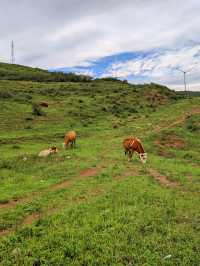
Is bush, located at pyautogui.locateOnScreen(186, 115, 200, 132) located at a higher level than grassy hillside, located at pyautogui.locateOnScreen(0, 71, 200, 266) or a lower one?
higher

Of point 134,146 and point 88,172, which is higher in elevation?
point 134,146

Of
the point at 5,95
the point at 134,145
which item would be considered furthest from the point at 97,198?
the point at 5,95

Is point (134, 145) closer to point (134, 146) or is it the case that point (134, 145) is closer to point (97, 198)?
point (134, 146)

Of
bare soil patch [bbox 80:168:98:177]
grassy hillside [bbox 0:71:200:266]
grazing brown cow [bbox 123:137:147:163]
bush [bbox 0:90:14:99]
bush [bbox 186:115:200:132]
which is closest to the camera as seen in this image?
grassy hillside [bbox 0:71:200:266]

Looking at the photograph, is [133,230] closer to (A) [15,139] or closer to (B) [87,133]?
(A) [15,139]

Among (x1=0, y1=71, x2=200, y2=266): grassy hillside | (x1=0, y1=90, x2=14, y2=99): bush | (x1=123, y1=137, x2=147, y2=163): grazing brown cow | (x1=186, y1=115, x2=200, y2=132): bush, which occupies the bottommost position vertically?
(x1=0, y1=71, x2=200, y2=266): grassy hillside

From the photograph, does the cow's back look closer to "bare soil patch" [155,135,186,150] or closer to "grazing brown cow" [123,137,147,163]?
"grazing brown cow" [123,137,147,163]

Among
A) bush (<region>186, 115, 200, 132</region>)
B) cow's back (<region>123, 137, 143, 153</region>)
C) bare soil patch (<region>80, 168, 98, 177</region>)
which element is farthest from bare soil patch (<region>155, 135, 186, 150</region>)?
bare soil patch (<region>80, 168, 98, 177</region>)

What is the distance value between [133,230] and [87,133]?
26464 mm

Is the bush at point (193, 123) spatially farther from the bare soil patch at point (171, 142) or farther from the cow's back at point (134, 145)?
the cow's back at point (134, 145)

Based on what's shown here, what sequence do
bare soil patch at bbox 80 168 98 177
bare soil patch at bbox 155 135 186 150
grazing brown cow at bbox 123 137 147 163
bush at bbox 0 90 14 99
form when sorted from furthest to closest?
bush at bbox 0 90 14 99, bare soil patch at bbox 155 135 186 150, grazing brown cow at bbox 123 137 147 163, bare soil patch at bbox 80 168 98 177

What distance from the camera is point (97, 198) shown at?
13.5 metres

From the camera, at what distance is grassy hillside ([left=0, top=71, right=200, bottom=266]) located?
8742 mm

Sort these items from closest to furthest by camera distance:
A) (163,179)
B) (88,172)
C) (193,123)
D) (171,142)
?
(163,179)
(88,172)
(171,142)
(193,123)
